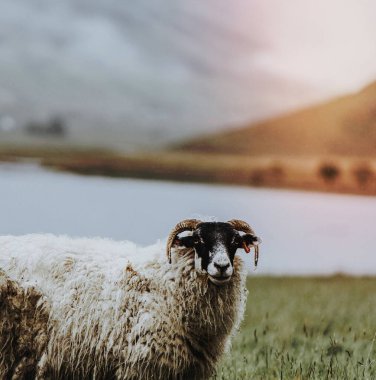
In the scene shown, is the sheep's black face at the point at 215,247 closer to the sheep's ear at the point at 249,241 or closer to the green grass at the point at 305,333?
the sheep's ear at the point at 249,241

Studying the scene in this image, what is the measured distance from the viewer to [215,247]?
7234mm

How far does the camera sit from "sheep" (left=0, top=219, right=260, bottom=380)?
24.5ft

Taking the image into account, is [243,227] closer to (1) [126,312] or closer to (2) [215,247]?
(2) [215,247]

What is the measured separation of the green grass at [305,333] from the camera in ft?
28.1

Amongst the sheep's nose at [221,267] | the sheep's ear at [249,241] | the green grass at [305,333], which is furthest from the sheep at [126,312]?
the green grass at [305,333]

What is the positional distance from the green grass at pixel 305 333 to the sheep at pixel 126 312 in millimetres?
908

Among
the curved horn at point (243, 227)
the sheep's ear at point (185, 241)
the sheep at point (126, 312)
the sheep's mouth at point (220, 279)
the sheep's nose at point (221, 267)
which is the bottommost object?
the sheep at point (126, 312)

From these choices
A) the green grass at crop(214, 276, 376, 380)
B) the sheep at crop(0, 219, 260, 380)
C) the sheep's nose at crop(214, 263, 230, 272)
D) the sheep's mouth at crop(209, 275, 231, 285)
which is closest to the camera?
the sheep's nose at crop(214, 263, 230, 272)

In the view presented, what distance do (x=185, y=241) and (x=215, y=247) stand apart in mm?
479

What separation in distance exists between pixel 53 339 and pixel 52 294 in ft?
1.62

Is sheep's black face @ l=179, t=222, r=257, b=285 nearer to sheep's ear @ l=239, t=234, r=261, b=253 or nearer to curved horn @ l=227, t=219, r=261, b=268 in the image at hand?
sheep's ear @ l=239, t=234, r=261, b=253

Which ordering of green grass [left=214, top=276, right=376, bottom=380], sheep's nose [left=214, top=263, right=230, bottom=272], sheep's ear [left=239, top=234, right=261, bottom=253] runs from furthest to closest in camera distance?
green grass [left=214, top=276, right=376, bottom=380] → sheep's ear [left=239, top=234, right=261, bottom=253] → sheep's nose [left=214, top=263, right=230, bottom=272]

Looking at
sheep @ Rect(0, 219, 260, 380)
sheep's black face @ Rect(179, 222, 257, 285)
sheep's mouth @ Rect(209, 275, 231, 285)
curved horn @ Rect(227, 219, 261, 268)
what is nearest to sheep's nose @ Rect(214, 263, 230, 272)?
sheep's black face @ Rect(179, 222, 257, 285)

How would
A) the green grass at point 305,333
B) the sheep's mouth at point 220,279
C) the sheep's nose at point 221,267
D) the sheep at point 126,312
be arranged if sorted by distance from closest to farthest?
the sheep's nose at point 221,267 < the sheep's mouth at point 220,279 < the sheep at point 126,312 < the green grass at point 305,333
